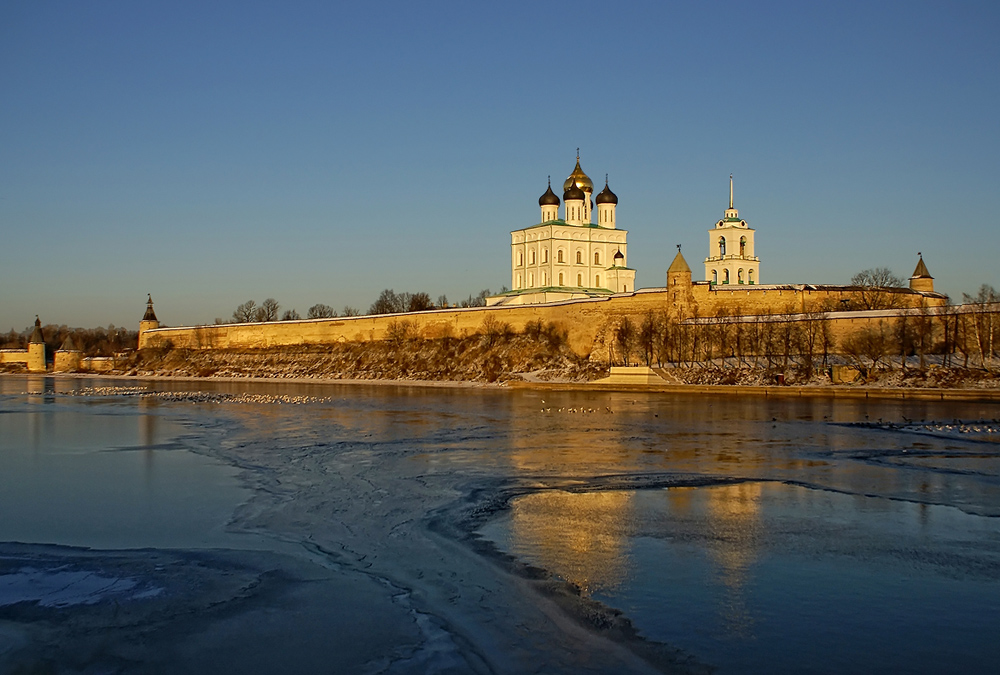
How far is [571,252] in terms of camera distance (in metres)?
42.8

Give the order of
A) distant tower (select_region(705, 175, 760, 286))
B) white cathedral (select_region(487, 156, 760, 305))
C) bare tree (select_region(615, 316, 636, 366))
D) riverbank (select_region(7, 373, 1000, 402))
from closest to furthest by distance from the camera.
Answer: riverbank (select_region(7, 373, 1000, 402)) → bare tree (select_region(615, 316, 636, 366)) → white cathedral (select_region(487, 156, 760, 305)) → distant tower (select_region(705, 175, 760, 286))

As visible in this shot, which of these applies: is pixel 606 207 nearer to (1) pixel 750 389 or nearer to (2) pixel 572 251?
(2) pixel 572 251

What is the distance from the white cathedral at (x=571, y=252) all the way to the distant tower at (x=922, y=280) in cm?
985

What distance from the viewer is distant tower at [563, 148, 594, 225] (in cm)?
4391

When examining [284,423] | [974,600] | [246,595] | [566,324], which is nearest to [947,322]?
[566,324]

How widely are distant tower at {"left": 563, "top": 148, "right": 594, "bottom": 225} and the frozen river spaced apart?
32.5 m

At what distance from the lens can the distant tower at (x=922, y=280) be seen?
3316 cm

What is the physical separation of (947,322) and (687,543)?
70.7ft

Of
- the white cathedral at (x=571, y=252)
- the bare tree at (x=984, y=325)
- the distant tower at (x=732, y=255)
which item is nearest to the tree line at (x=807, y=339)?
the bare tree at (x=984, y=325)

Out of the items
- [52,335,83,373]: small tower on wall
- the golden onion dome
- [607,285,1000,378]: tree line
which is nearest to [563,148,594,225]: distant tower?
the golden onion dome

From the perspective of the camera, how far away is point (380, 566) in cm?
557

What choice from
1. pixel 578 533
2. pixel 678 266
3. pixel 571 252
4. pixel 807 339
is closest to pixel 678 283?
pixel 678 266

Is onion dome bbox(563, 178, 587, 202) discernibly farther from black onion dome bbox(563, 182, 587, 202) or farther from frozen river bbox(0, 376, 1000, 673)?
frozen river bbox(0, 376, 1000, 673)

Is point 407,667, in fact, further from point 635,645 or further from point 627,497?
point 627,497
